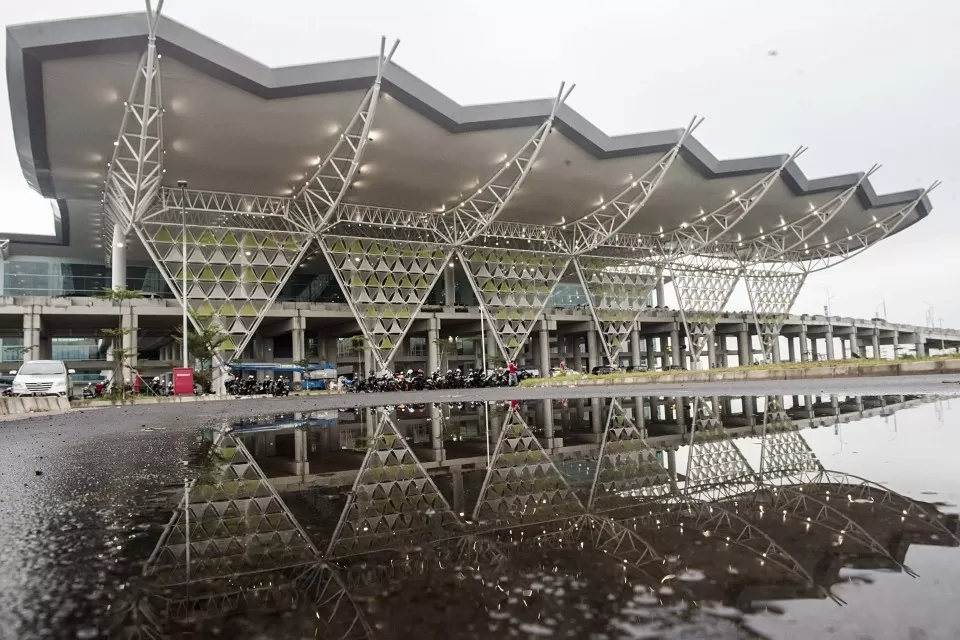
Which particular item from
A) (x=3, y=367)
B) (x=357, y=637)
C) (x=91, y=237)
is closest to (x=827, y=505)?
(x=357, y=637)

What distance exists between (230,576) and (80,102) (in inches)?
1183

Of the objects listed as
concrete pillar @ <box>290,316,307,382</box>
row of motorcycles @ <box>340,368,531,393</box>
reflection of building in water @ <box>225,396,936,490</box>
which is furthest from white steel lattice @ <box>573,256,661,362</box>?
reflection of building in water @ <box>225,396,936,490</box>

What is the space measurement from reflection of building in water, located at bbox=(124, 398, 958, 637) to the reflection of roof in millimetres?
25185

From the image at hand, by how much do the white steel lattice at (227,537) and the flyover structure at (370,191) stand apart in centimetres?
2391

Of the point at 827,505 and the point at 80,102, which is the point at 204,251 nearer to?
the point at 80,102

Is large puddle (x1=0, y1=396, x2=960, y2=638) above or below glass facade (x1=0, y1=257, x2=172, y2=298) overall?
below

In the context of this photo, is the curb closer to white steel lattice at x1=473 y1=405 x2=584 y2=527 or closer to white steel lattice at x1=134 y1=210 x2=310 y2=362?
white steel lattice at x1=473 y1=405 x2=584 y2=527

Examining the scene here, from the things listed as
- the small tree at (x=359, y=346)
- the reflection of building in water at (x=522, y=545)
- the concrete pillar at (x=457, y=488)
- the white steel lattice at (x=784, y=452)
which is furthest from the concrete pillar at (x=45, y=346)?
the white steel lattice at (x=784, y=452)

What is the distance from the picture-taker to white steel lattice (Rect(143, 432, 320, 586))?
2898 mm

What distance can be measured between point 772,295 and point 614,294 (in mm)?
23939

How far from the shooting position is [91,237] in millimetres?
52438

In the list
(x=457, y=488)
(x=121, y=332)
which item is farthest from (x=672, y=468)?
(x=121, y=332)

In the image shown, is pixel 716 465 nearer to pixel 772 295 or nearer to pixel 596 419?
pixel 596 419

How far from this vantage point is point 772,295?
7106 cm
